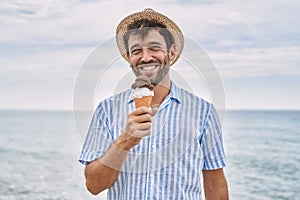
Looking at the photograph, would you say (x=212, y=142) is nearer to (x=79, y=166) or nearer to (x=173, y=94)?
(x=173, y=94)

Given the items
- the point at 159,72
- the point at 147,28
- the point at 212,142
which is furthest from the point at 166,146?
the point at 147,28

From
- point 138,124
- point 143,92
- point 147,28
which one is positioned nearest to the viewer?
point 138,124

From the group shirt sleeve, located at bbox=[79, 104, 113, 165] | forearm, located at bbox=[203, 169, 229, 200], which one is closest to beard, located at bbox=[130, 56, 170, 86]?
shirt sleeve, located at bbox=[79, 104, 113, 165]

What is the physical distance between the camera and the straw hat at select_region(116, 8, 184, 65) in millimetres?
1845

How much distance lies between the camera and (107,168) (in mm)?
1733

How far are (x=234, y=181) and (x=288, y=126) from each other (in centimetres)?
1665

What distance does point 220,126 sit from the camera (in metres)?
1.90

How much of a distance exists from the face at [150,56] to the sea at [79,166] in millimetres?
9305

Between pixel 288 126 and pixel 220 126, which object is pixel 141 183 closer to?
pixel 220 126

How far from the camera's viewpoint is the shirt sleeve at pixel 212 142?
188 centimetres

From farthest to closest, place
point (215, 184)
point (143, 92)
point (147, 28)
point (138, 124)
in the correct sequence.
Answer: point (215, 184) → point (147, 28) → point (143, 92) → point (138, 124)

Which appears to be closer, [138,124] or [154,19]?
[138,124]

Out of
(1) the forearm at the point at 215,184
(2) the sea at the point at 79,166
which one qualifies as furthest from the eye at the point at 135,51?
(2) the sea at the point at 79,166

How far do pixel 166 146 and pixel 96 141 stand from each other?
228mm
